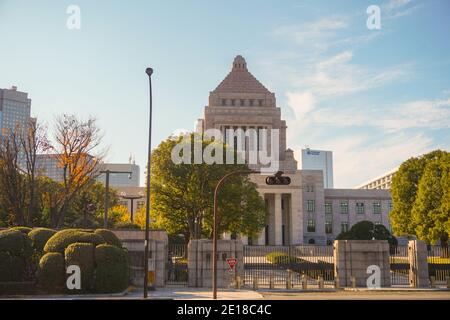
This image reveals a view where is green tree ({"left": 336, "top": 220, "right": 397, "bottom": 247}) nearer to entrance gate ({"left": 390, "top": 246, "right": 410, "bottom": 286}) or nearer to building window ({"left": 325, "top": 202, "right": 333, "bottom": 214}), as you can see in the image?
entrance gate ({"left": 390, "top": 246, "right": 410, "bottom": 286})

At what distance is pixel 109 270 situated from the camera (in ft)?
86.7

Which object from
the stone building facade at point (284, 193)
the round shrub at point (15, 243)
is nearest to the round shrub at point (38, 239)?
the round shrub at point (15, 243)

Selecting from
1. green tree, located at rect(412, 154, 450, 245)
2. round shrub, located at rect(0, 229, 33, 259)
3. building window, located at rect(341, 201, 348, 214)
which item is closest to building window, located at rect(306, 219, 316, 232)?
building window, located at rect(341, 201, 348, 214)

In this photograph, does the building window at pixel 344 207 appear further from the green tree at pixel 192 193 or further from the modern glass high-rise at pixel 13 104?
the modern glass high-rise at pixel 13 104


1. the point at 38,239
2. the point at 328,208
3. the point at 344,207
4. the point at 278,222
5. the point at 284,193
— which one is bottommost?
the point at 38,239

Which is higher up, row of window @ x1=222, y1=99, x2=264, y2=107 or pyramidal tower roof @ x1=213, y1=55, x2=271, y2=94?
pyramidal tower roof @ x1=213, y1=55, x2=271, y2=94

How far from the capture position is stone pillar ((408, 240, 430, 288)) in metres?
32.5

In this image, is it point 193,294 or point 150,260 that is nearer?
point 193,294

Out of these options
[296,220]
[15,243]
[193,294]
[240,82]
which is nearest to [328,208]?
[296,220]

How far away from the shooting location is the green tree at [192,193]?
154 ft

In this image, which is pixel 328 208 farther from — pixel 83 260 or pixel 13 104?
pixel 13 104

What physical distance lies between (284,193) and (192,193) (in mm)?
40097

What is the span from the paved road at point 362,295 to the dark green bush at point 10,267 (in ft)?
44.5

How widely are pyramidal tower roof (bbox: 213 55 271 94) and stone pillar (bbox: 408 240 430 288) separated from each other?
236 feet
